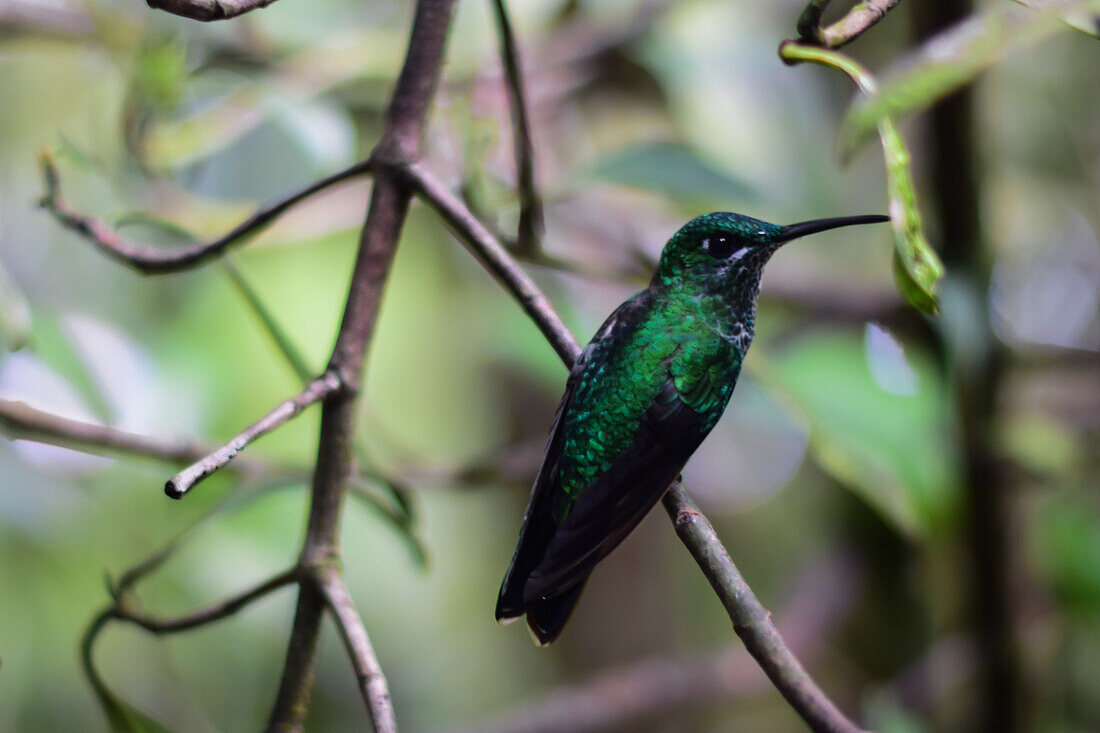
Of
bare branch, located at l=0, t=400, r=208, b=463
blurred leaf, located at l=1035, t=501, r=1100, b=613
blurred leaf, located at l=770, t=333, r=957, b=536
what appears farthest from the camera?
blurred leaf, located at l=1035, t=501, r=1100, b=613

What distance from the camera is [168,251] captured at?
940 millimetres

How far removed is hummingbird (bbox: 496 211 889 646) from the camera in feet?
2.20

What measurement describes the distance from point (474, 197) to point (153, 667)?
5.49 feet

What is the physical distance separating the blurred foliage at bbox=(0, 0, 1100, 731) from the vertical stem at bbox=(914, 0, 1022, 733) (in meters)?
0.04

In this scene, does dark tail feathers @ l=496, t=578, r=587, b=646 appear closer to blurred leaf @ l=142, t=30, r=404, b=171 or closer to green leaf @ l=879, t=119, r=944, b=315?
green leaf @ l=879, t=119, r=944, b=315

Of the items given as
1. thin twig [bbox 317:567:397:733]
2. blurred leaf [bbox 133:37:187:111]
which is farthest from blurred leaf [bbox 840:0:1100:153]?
blurred leaf [bbox 133:37:187:111]

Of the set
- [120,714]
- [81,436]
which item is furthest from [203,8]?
[81,436]

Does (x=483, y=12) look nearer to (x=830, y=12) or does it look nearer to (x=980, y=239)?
(x=830, y=12)

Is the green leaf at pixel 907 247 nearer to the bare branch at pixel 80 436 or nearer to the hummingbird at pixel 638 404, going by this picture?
the hummingbird at pixel 638 404

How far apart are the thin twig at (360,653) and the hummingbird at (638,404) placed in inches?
3.6

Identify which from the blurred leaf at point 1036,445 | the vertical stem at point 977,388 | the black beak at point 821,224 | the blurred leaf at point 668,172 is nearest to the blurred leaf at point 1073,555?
the blurred leaf at point 1036,445

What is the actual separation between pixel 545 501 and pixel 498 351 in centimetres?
126

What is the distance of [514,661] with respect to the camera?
2883 millimetres

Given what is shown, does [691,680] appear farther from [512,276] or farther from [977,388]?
[512,276]
